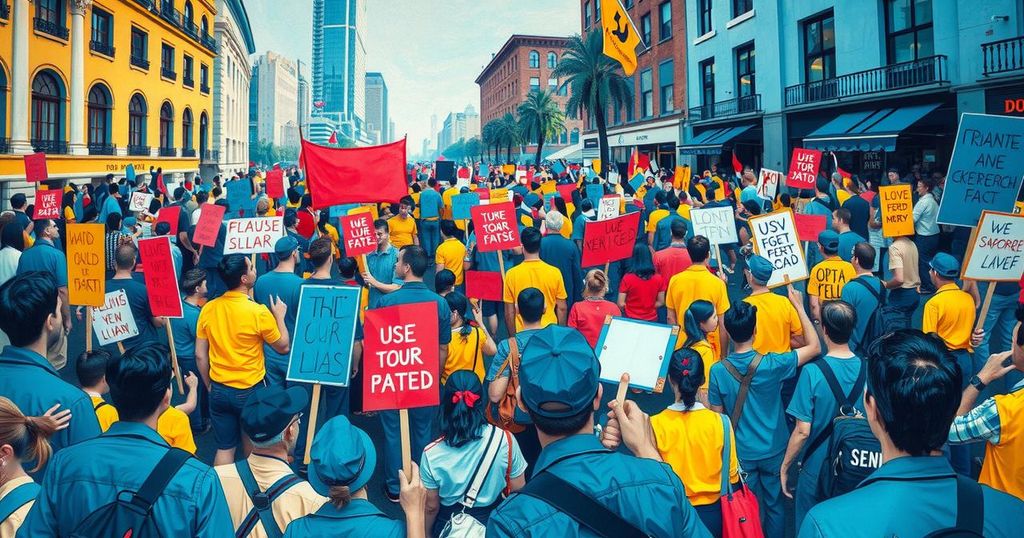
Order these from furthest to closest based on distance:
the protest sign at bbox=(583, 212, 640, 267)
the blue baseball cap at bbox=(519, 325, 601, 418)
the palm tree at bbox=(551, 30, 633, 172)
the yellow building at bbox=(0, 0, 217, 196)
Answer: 1. the palm tree at bbox=(551, 30, 633, 172)
2. the yellow building at bbox=(0, 0, 217, 196)
3. the protest sign at bbox=(583, 212, 640, 267)
4. the blue baseball cap at bbox=(519, 325, 601, 418)

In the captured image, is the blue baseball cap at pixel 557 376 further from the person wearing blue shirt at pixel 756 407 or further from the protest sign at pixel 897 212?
the protest sign at pixel 897 212

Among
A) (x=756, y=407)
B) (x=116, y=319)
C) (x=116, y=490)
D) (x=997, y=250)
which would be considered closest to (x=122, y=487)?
(x=116, y=490)

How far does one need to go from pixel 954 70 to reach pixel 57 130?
33360 mm

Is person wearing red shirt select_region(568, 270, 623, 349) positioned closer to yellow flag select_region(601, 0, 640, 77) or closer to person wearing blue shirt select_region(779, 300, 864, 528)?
person wearing blue shirt select_region(779, 300, 864, 528)

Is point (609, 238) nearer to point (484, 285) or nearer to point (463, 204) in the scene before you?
point (484, 285)

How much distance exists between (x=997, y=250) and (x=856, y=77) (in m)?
17.8

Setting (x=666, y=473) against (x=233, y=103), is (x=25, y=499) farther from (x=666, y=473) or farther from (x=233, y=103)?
(x=233, y=103)

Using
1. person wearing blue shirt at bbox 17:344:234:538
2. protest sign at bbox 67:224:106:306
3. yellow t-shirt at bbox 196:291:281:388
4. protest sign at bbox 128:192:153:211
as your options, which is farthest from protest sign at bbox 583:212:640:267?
protest sign at bbox 128:192:153:211

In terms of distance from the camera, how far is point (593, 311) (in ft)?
17.7

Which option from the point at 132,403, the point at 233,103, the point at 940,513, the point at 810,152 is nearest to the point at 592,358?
the point at 940,513

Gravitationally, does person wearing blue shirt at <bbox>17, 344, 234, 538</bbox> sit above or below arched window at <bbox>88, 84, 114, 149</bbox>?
below

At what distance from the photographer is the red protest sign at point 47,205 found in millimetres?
10133

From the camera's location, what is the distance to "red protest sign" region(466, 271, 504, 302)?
652 centimetres

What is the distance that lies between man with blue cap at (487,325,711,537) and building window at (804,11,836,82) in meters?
23.5
